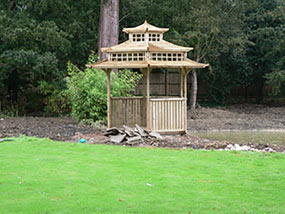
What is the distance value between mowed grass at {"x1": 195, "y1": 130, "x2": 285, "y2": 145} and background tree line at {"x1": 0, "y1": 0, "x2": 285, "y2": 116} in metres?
7.67

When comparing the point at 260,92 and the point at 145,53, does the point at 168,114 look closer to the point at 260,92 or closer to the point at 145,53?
the point at 145,53

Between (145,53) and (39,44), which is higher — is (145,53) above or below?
below

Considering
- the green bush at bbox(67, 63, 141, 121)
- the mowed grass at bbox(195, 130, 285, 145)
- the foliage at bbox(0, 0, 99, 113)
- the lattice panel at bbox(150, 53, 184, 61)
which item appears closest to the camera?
the lattice panel at bbox(150, 53, 184, 61)

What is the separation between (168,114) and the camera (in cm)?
1479

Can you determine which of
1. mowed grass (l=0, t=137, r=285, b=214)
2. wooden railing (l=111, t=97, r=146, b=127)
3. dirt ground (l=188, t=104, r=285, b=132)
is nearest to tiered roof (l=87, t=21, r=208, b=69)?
wooden railing (l=111, t=97, r=146, b=127)

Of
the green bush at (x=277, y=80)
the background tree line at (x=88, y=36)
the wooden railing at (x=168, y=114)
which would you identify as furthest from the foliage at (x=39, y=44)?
the green bush at (x=277, y=80)

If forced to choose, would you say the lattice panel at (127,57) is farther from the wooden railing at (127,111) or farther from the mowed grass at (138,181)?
the mowed grass at (138,181)

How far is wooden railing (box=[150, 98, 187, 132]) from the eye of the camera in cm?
1459

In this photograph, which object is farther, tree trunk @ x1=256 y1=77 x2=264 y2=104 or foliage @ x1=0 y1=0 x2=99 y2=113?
tree trunk @ x1=256 y1=77 x2=264 y2=104

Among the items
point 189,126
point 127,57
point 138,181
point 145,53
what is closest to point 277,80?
point 189,126

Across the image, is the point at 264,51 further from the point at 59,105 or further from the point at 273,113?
the point at 59,105

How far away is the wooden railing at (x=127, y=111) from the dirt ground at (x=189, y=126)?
32.6 inches

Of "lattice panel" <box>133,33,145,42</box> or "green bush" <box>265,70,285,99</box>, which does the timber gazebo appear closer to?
"lattice panel" <box>133,33,145,42</box>

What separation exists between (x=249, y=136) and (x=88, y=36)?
45.5ft
